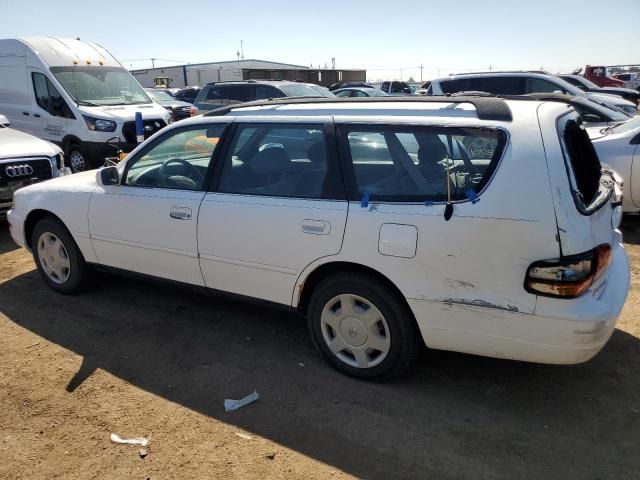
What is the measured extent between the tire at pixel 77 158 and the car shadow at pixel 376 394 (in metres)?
6.26

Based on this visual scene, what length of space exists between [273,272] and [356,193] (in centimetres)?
76

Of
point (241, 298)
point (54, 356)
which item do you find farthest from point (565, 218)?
point (54, 356)

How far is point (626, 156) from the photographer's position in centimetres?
611

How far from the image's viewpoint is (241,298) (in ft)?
11.7

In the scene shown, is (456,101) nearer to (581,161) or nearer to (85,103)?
(581,161)

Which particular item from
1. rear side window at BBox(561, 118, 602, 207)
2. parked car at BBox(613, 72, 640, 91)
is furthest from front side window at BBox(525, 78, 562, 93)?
parked car at BBox(613, 72, 640, 91)

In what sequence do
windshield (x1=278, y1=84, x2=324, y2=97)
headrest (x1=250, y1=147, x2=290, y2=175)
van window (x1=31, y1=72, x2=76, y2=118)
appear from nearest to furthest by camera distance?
1. headrest (x1=250, y1=147, x2=290, y2=175)
2. van window (x1=31, y1=72, x2=76, y2=118)
3. windshield (x1=278, y1=84, x2=324, y2=97)

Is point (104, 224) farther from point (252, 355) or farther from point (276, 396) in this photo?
point (276, 396)

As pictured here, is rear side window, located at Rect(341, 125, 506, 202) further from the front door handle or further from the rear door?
the front door handle

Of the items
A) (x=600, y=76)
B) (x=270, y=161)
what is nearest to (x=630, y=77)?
(x=600, y=76)

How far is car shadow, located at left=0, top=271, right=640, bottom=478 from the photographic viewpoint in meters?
2.57

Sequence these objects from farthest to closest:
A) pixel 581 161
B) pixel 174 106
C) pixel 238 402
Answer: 1. pixel 174 106
2. pixel 238 402
3. pixel 581 161

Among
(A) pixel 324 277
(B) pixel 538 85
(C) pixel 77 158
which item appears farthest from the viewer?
(B) pixel 538 85

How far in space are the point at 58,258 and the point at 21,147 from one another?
298 cm
